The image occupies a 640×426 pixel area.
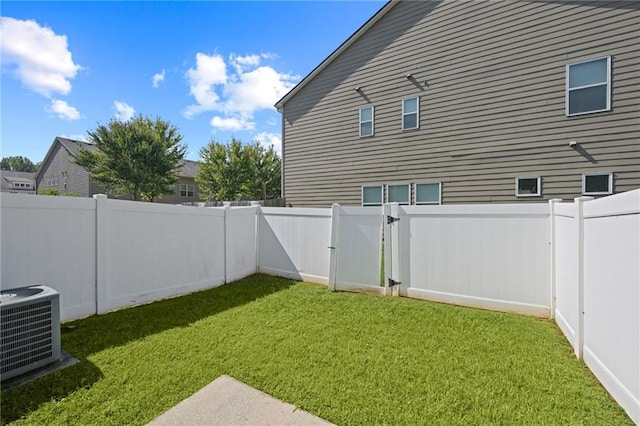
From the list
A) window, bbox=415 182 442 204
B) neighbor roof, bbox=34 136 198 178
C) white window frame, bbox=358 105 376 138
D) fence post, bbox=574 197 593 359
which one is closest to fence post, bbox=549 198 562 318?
fence post, bbox=574 197 593 359

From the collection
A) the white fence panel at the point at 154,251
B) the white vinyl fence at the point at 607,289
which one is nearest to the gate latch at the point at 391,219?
the white vinyl fence at the point at 607,289

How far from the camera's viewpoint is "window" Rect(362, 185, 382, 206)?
985 cm

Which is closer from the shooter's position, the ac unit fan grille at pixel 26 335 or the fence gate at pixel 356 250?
the ac unit fan grille at pixel 26 335

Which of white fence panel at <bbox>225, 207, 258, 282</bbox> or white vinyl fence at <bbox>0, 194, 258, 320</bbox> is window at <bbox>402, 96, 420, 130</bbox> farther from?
white vinyl fence at <bbox>0, 194, 258, 320</bbox>

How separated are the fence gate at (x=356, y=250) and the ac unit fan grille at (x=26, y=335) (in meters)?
3.75

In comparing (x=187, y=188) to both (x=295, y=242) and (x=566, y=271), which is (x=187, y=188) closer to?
(x=295, y=242)

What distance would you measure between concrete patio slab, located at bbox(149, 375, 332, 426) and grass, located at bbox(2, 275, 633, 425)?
8 centimetres

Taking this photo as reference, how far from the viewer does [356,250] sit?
5.14m

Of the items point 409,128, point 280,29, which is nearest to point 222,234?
point 409,128

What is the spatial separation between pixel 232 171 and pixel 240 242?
17.4 m

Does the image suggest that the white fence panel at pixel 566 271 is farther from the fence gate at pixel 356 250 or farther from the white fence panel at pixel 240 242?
the white fence panel at pixel 240 242

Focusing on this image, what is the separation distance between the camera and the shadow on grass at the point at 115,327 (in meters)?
2.22

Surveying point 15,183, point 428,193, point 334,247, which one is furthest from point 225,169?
point 15,183

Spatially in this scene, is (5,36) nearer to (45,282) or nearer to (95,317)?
(45,282)
